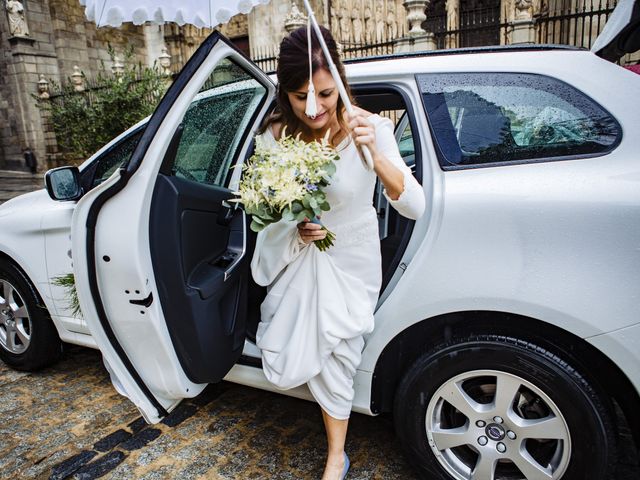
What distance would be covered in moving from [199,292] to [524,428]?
1397 mm

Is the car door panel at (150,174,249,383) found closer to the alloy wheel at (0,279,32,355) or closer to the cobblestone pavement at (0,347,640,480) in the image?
the cobblestone pavement at (0,347,640,480)

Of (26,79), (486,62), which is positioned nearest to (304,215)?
(486,62)

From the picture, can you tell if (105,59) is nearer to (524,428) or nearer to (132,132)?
(132,132)

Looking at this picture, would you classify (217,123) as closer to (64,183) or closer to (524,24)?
(64,183)

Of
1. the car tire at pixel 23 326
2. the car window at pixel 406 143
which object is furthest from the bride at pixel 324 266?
the car tire at pixel 23 326

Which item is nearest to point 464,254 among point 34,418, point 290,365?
point 290,365

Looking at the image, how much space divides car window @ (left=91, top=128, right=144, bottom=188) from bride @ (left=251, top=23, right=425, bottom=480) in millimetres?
1031

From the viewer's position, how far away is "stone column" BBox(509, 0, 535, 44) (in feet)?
35.6

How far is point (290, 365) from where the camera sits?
6.40 feet

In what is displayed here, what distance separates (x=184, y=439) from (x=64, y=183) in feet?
4.90

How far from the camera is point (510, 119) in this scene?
188 centimetres

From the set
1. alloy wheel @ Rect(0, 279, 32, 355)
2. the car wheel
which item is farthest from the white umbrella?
alloy wheel @ Rect(0, 279, 32, 355)

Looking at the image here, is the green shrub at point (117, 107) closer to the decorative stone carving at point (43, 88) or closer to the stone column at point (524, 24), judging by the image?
the decorative stone carving at point (43, 88)

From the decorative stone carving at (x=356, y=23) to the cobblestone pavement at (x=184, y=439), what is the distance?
14.2 metres
